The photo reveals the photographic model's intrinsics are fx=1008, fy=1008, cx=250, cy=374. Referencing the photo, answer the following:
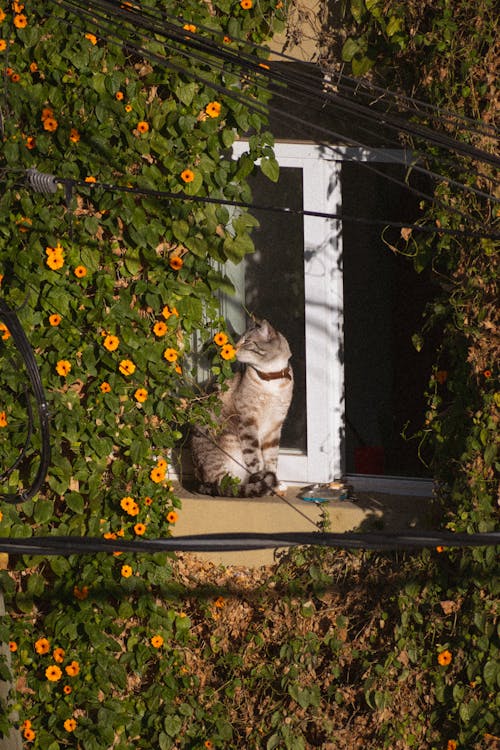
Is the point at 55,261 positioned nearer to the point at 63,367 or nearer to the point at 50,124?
the point at 63,367

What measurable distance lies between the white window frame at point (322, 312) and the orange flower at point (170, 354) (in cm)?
76

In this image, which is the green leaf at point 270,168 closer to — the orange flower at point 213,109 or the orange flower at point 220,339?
the orange flower at point 213,109

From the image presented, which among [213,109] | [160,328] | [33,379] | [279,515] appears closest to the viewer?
[33,379]

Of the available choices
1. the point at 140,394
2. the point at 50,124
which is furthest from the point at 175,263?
the point at 50,124

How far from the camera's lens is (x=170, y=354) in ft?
14.3

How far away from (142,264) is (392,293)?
1.22 metres

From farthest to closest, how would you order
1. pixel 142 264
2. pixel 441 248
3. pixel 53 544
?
1. pixel 142 264
2. pixel 441 248
3. pixel 53 544

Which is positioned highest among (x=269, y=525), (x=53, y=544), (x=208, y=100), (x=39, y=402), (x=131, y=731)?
(x=208, y=100)

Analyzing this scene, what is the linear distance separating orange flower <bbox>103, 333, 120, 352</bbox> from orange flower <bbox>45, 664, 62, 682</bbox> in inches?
55.9

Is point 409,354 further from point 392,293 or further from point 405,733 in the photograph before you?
point 405,733

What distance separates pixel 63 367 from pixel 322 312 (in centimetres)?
128

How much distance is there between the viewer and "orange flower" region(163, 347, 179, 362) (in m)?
4.36

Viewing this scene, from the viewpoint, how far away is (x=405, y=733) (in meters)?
4.13

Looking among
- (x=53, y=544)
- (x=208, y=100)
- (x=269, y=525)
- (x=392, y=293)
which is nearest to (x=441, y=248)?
(x=392, y=293)
